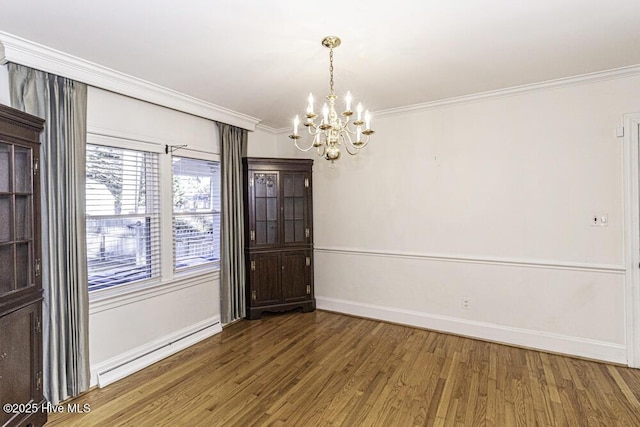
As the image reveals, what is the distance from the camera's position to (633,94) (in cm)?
298

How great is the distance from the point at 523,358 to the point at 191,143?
4070mm

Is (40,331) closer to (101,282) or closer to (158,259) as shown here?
(101,282)

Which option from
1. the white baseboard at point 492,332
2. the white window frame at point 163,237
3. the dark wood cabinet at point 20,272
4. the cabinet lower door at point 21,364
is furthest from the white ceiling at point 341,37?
the white baseboard at point 492,332

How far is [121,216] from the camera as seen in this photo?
122 inches

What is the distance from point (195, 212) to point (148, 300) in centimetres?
107

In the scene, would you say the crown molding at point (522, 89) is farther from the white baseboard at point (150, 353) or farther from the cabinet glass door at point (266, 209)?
the white baseboard at point (150, 353)

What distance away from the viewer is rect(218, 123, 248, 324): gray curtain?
4066 millimetres

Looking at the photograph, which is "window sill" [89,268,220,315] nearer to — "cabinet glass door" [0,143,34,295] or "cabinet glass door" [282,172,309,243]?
"cabinet glass door" [0,143,34,295]

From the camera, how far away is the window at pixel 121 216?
2.89 meters

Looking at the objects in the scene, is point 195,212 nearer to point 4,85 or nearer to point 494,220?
point 4,85

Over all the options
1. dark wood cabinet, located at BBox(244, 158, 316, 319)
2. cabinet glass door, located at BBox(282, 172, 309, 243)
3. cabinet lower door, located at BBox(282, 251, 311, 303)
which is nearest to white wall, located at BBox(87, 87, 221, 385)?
dark wood cabinet, located at BBox(244, 158, 316, 319)

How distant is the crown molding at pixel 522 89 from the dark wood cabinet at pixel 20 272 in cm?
341

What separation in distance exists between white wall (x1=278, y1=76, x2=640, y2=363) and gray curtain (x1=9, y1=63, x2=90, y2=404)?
9.33 feet

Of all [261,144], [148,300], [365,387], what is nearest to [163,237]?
[148,300]
